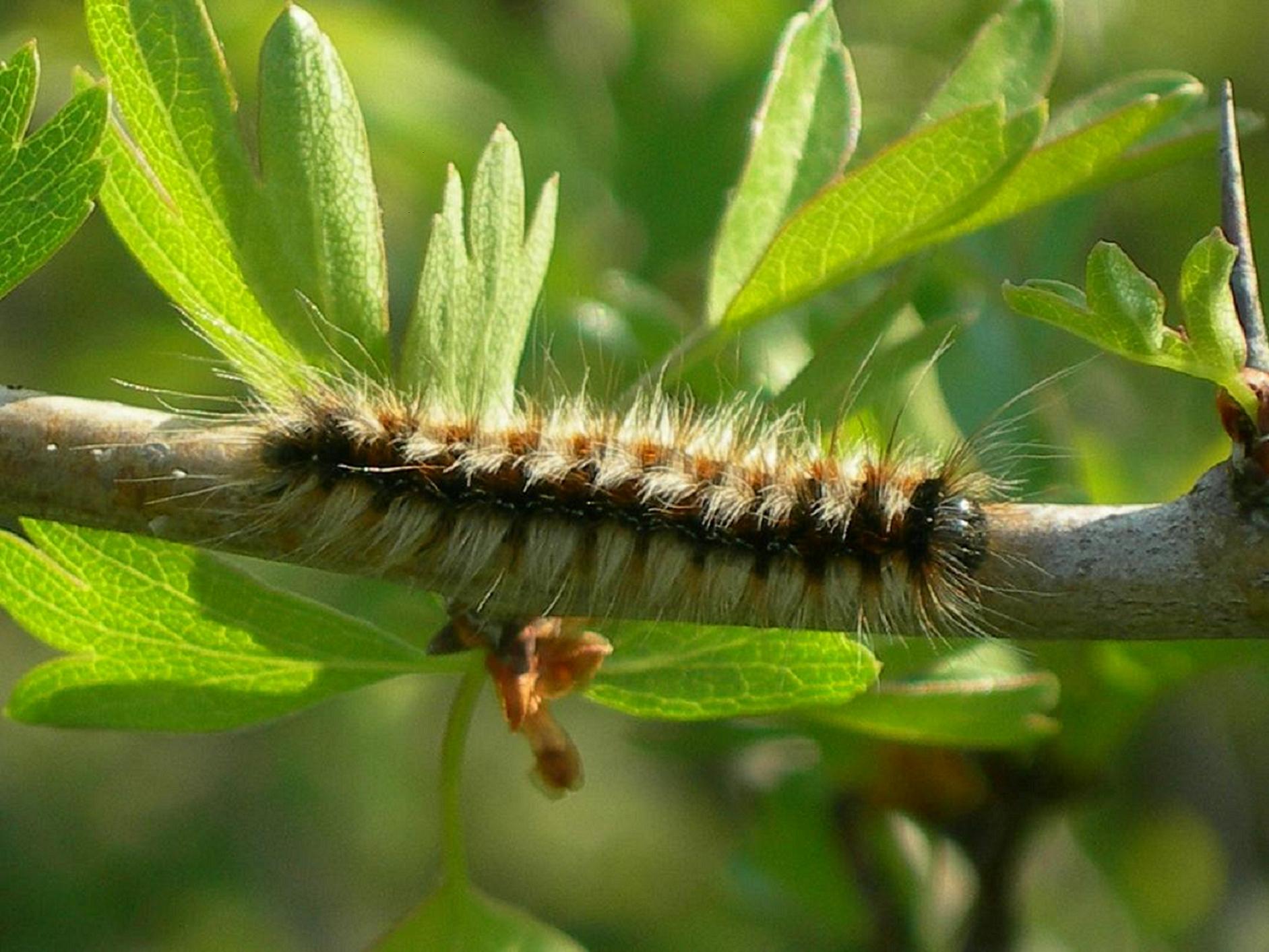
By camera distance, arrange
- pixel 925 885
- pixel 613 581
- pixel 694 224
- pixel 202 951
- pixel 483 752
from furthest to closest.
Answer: pixel 483 752, pixel 202 951, pixel 694 224, pixel 925 885, pixel 613 581

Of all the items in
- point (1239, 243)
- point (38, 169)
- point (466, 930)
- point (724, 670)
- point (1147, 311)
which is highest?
point (1239, 243)

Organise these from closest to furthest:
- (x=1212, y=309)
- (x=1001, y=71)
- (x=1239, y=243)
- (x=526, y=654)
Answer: (x=1212, y=309), (x=1239, y=243), (x=526, y=654), (x=1001, y=71)

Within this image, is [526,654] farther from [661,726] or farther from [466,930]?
[661,726]

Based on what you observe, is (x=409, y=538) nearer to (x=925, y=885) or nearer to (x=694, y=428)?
(x=694, y=428)

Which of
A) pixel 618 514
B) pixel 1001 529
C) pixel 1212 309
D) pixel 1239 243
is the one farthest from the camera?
pixel 618 514

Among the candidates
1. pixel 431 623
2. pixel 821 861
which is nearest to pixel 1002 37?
pixel 431 623

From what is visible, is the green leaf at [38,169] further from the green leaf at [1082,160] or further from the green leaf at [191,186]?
the green leaf at [1082,160]

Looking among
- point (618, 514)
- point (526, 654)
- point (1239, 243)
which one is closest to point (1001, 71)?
point (1239, 243)

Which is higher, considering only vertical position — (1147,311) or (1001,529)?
(1147,311)
